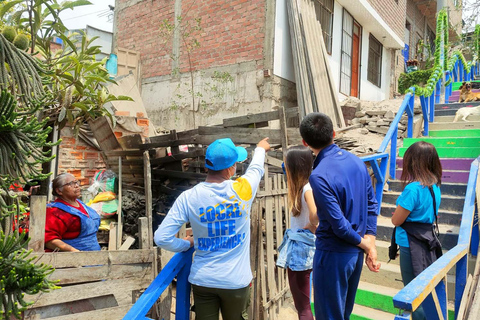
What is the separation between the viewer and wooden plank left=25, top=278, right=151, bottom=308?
236 cm

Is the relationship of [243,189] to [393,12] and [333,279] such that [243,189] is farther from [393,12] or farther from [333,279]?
[393,12]

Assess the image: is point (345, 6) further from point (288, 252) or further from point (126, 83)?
point (288, 252)

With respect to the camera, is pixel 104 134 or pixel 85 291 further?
pixel 104 134

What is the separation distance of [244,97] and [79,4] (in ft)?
17.5

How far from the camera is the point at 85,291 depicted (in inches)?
99.4

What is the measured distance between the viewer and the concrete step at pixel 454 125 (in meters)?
6.08

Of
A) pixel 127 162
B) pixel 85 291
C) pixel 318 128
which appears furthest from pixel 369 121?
pixel 85 291

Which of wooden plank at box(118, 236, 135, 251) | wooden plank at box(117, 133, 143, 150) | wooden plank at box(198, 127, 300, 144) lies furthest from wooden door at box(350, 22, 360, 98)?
wooden plank at box(118, 236, 135, 251)

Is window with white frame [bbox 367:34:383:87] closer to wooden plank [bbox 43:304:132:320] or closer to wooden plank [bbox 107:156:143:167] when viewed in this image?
wooden plank [bbox 107:156:143:167]

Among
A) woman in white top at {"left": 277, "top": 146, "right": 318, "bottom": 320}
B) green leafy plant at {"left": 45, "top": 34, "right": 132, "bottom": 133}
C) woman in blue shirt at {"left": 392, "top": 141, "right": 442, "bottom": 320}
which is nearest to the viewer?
woman in blue shirt at {"left": 392, "top": 141, "right": 442, "bottom": 320}

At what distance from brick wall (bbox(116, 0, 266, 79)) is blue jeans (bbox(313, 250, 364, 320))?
19.0 ft

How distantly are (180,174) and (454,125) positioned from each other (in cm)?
499

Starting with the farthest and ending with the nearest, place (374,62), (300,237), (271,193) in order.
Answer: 1. (374,62)
2. (271,193)
3. (300,237)

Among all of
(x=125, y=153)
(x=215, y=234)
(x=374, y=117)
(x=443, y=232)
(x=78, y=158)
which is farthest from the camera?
(x=374, y=117)
